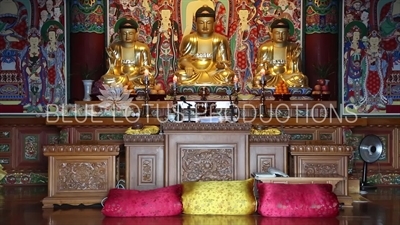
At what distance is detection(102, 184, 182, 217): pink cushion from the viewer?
15.6 ft

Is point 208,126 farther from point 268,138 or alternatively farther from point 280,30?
point 280,30

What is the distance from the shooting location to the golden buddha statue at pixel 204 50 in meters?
8.32

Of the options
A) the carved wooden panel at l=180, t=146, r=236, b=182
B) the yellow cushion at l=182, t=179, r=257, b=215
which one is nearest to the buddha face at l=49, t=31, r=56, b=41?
the carved wooden panel at l=180, t=146, r=236, b=182

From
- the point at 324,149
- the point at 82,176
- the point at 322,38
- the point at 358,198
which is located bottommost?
the point at 358,198

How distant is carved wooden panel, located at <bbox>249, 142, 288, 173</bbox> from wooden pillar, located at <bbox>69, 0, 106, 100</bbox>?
330 cm

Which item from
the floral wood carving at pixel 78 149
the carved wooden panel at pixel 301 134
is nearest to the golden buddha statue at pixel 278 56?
the carved wooden panel at pixel 301 134

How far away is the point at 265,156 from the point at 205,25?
10.9 ft

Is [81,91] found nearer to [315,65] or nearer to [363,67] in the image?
[315,65]

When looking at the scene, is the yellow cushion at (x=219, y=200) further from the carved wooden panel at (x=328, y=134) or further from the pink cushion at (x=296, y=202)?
the carved wooden panel at (x=328, y=134)

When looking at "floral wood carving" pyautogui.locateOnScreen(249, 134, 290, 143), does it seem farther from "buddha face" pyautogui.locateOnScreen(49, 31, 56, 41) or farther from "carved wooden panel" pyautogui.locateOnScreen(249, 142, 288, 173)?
"buddha face" pyautogui.locateOnScreen(49, 31, 56, 41)

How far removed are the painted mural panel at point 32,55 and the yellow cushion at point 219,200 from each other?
3.55 metres

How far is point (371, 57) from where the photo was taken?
7.88 m

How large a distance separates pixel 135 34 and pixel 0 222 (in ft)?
13.8

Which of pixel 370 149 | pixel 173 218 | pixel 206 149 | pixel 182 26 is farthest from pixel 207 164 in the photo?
pixel 182 26
